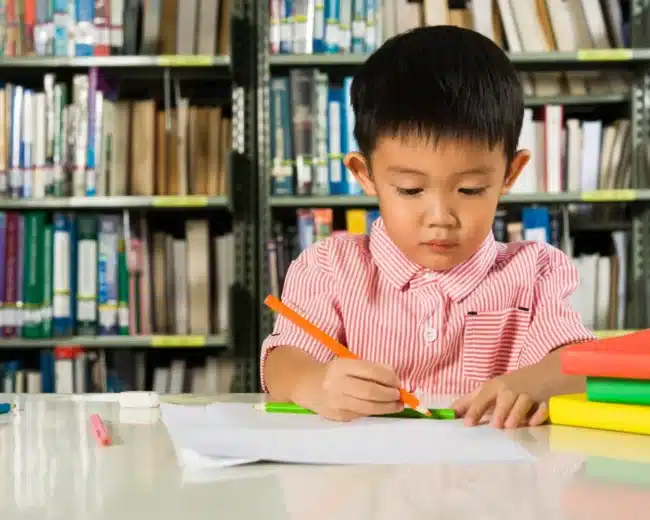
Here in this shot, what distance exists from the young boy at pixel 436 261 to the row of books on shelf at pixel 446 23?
1415 mm

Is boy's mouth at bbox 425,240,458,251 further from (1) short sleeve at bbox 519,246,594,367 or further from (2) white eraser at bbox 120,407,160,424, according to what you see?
(2) white eraser at bbox 120,407,160,424

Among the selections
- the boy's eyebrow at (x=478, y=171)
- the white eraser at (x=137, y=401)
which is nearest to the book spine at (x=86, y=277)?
the white eraser at (x=137, y=401)

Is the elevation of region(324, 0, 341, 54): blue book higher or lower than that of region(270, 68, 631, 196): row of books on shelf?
higher

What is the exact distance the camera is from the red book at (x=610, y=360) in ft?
2.13

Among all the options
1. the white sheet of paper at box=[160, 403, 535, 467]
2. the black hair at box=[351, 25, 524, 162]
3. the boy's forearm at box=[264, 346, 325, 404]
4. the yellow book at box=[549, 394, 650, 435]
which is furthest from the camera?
the black hair at box=[351, 25, 524, 162]

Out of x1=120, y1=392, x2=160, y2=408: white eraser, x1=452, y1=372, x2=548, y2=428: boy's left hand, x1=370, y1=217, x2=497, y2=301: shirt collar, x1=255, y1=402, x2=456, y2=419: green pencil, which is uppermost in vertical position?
x1=370, y1=217, x2=497, y2=301: shirt collar

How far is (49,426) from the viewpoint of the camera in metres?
0.73

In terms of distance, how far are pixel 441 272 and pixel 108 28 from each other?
5.58 feet

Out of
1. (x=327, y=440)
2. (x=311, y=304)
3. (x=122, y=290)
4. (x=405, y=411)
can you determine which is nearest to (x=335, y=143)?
(x=122, y=290)

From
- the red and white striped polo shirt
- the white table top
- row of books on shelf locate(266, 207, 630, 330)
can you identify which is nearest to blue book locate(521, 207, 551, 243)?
row of books on shelf locate(266, 207, 630, 330)

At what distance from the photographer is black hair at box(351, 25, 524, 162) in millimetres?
957

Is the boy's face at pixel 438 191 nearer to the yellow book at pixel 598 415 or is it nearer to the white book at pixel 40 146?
the yellow book at pixel 598 415

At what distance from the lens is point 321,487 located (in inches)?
18.0

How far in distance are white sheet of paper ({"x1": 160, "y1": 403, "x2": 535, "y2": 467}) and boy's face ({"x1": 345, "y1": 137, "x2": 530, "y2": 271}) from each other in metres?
0.29
